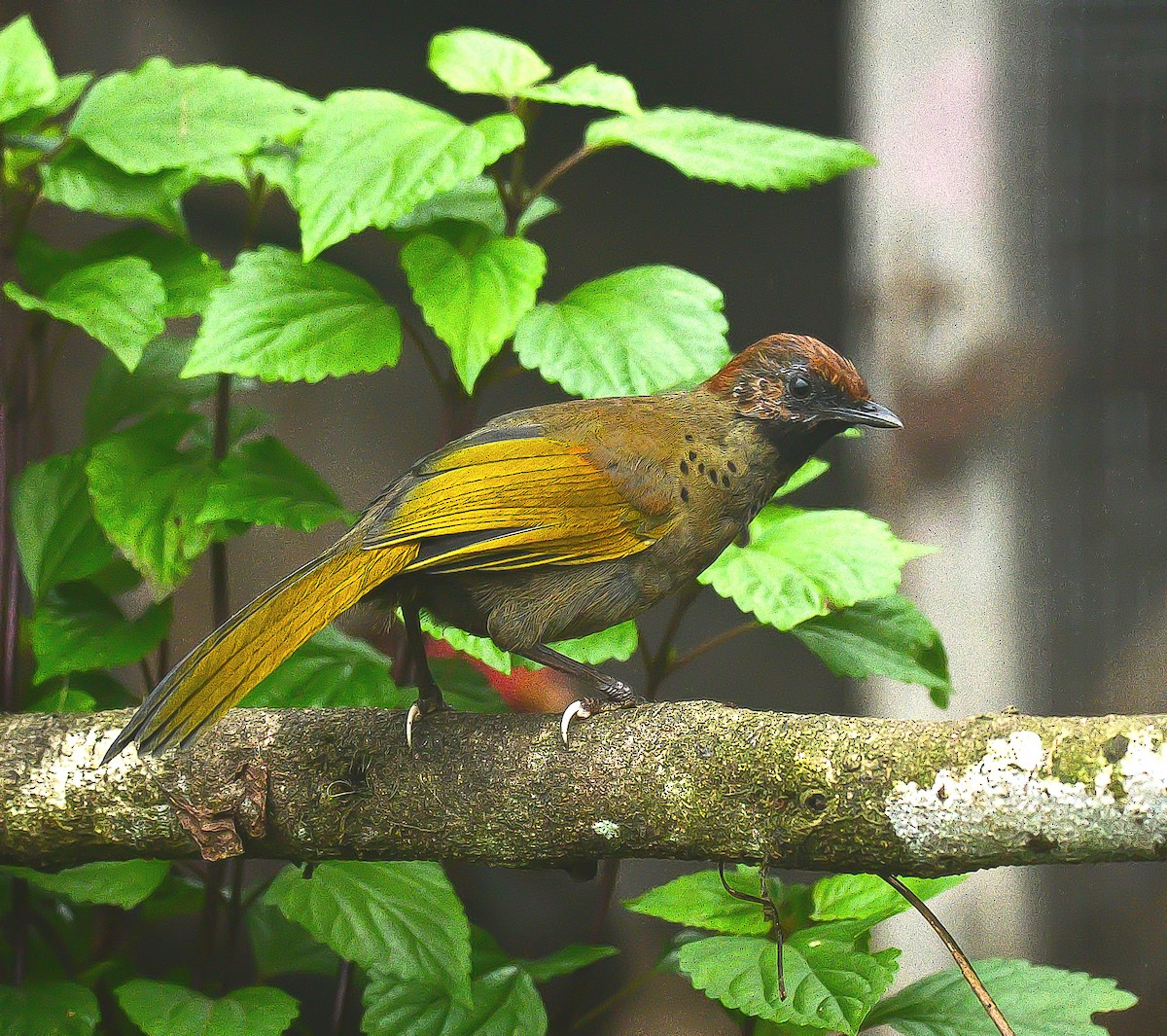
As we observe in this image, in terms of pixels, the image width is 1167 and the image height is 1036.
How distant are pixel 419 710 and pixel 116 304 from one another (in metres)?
0.78

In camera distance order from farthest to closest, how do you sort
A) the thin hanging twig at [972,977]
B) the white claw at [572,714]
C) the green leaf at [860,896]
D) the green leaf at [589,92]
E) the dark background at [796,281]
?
the dark background at [796,281], the green leaf at [589,92], the green leaf at [860,896], the white claw at [572,714], the thin hanging twig at [972,977]

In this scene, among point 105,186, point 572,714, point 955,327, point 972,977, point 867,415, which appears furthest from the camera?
point 955,327

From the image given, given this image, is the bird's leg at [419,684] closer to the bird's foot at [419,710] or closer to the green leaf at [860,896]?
the bird's foot at [419,710]

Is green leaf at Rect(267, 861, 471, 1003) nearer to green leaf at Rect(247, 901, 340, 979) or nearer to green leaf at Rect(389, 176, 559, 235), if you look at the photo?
green leaf at Rect(247, 901, 340, 979)

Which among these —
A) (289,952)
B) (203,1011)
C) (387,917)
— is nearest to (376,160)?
(387,917)

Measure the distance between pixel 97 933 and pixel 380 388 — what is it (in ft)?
→ 5.21

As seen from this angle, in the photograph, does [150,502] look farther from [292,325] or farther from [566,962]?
[566,962]

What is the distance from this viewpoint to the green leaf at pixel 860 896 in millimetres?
1534

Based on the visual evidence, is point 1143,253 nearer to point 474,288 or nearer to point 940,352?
point 940,352

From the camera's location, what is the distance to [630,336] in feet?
5.44

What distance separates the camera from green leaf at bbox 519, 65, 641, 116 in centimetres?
176

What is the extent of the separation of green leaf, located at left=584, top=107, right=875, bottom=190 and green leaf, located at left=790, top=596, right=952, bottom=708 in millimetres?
649

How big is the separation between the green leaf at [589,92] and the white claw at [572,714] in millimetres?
932

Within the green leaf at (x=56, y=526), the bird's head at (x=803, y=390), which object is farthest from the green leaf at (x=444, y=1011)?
the bird's head at (x=803, y=390)
